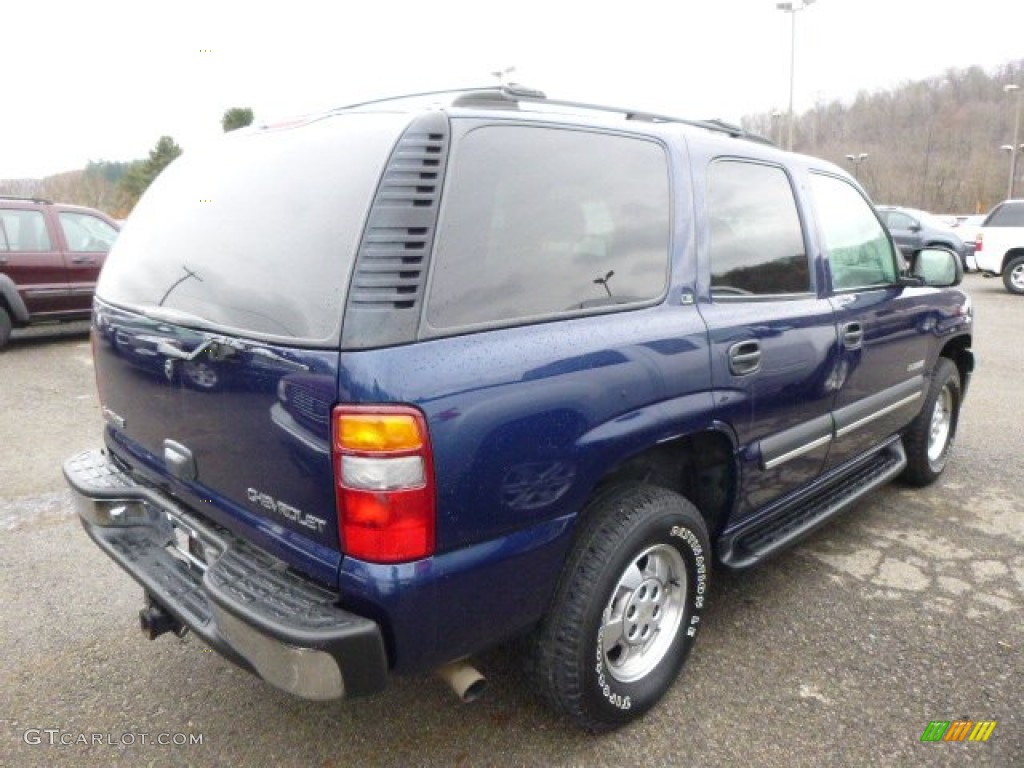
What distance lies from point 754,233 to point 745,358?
1.84ft

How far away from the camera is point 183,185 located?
2492 mm

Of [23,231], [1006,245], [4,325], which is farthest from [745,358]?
[1006,245]

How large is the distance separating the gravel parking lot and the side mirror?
1.26 meters

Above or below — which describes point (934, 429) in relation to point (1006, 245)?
below

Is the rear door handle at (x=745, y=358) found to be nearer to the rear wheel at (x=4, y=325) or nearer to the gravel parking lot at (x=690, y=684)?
the gravel parking lot at (x=690, y=684)

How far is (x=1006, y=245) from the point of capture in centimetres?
1382

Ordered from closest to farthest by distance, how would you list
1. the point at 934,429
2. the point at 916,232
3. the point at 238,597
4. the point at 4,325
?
1. the point at 238,597
2. the point at 934,429
3. the point at 4,325
4. the point at 916,232

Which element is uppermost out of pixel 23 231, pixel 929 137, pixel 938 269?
pixel 929 137

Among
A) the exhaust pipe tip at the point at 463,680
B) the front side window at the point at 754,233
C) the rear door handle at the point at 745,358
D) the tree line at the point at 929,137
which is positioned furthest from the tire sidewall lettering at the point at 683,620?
the tree line at the point at 929,137

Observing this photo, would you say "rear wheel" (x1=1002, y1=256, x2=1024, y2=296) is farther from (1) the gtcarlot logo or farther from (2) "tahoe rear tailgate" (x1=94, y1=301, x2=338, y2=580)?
(1) the gtcarlot logo

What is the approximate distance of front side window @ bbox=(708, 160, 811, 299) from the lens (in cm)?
258

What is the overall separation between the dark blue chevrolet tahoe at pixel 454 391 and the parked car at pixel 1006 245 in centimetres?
1371

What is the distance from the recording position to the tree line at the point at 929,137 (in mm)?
57875

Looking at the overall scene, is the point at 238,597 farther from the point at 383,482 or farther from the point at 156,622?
the point at 156,622
